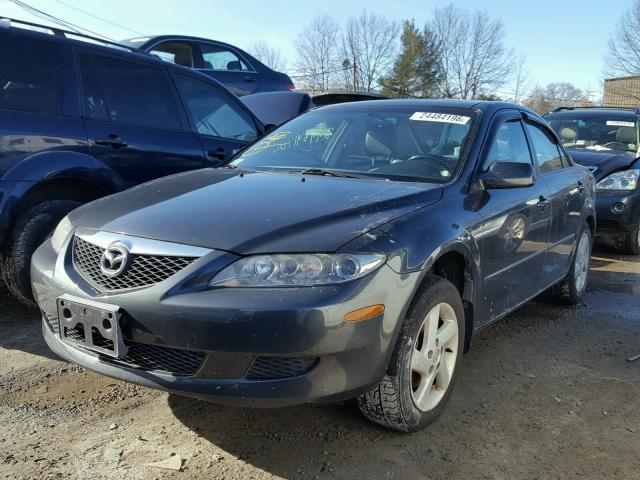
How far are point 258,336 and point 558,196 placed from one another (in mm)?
2881

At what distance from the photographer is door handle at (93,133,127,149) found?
404 centimetres

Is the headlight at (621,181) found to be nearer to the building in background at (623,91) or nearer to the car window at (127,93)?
the car window at (127,93)

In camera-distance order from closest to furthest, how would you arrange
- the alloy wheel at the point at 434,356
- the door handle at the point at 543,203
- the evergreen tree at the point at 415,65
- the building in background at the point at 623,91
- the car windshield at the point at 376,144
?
the alloy wheel at the point at 434,356 < the car windshield at the point at 376,144 < the door handle at the point at 543,203 < the building in background at the point at 623,91 < the evergreen tree at the point at 415,65

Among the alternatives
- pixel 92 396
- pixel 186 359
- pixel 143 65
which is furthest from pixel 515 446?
pixel 143 65

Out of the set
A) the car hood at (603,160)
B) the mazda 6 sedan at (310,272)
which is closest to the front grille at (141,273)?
the mazda 6 sedan at (310,272)

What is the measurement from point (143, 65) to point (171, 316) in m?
3.03

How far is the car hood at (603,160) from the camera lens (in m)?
7.02

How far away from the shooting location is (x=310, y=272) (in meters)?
2.25

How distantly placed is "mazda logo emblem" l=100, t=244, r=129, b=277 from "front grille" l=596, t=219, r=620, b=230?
6.05m

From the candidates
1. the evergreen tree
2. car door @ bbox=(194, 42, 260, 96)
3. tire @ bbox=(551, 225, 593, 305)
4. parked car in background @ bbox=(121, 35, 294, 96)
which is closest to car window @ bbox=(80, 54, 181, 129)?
tire @ bbox=(551, 225, 593, 305)

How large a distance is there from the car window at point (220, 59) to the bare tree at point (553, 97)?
196 ft

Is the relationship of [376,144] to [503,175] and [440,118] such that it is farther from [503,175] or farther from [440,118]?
[503,175]

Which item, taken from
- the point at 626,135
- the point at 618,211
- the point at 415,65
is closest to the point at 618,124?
the point at 626,135

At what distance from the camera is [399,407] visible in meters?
2.53
